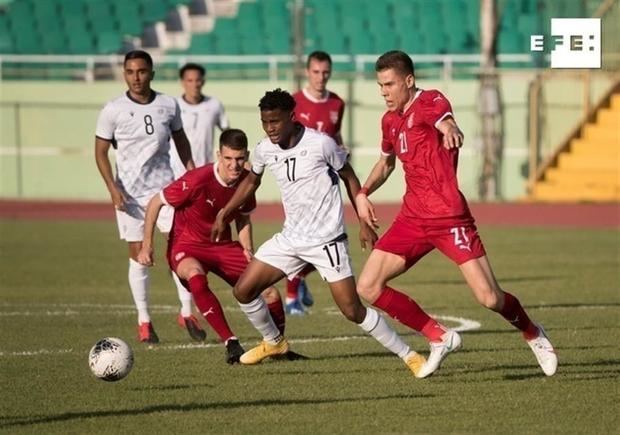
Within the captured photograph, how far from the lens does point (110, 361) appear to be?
31.3 ft

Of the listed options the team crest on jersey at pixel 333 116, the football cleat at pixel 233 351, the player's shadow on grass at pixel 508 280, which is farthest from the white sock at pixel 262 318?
the player's shadow on grass at pixel 508 280

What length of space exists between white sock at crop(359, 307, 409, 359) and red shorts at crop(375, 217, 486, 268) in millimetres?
421

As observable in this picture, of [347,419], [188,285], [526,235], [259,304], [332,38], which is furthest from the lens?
[332,38]

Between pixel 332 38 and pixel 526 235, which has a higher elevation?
pixel 332 38

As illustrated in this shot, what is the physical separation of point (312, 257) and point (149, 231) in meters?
1.66

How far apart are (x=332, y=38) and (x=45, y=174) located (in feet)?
22.6

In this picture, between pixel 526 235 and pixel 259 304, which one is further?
pixel 526 235

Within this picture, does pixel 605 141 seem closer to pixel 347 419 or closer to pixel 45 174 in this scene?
pixel 45 174

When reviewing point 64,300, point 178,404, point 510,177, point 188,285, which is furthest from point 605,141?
point 178,404

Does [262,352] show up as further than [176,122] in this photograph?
No

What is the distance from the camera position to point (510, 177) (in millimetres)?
31047

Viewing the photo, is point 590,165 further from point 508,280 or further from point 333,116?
point 333,116

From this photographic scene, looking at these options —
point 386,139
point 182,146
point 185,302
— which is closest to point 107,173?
point 182,146

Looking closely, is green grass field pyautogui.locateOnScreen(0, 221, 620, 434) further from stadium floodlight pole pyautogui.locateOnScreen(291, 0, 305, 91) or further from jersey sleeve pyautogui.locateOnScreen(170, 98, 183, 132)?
stadium floodlight pole pyautogui.locateOnScreen(291, 0, 305, 91)
